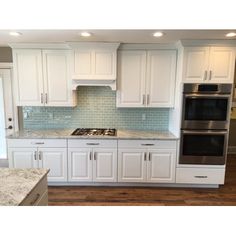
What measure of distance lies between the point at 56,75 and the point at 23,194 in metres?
2.35

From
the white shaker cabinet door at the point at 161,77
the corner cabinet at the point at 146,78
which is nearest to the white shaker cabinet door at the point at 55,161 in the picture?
the corner cabinet at the point at 146,78

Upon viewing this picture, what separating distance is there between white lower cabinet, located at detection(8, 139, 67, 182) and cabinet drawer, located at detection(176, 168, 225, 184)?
73.6 inches

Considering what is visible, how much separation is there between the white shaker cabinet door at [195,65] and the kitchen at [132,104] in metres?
0.01

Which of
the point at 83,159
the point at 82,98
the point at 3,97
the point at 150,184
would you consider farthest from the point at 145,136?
the point at 3,97

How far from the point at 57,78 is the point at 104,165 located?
1606 mm

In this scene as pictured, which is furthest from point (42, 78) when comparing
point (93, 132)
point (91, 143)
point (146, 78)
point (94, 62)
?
point (146, 78)

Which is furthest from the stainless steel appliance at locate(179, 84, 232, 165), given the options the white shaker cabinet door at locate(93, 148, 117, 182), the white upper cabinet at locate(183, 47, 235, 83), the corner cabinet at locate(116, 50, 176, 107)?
the white shaker cabinet door at locate(93, 148, 117, 182)

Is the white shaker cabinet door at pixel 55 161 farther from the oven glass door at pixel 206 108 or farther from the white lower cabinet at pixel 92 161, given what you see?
the oven glass door at pixel 206 108

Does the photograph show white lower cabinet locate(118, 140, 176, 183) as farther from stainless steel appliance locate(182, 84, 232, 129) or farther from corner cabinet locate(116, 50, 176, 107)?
corner cabinet locate(116, 50, 176, 107)

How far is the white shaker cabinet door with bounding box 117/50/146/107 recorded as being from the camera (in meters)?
3.35

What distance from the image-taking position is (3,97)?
12.5 feet

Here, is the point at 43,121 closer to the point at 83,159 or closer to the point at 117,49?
the point at 83,159
